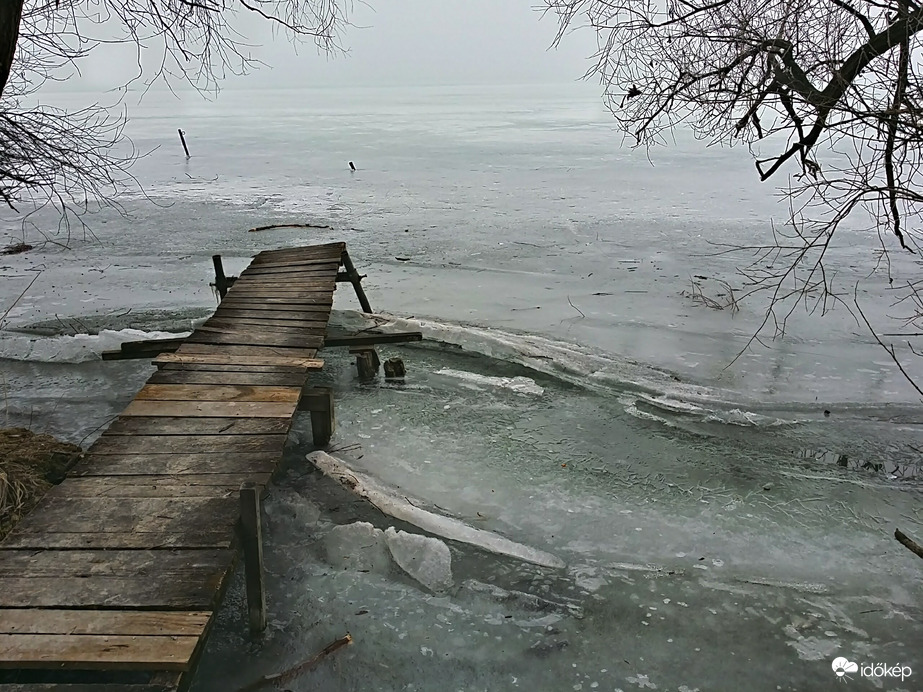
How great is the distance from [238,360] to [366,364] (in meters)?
1.30

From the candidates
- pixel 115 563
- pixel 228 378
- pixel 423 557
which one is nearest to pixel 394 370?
pixel 228 378

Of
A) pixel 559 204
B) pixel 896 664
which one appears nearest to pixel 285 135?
pixel 559 204

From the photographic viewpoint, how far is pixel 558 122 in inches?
1305

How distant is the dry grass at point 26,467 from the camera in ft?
11.4

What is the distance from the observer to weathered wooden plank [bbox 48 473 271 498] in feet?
10.3

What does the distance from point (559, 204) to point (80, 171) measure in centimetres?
952

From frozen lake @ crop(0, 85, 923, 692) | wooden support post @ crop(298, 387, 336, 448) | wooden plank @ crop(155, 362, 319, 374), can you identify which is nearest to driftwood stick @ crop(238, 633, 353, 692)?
frozen lake @ crop(0, 85, 923, 692)

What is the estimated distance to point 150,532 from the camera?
2.88 meters

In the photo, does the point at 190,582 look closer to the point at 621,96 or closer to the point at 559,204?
the point at 621,96

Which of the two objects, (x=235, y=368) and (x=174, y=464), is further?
(x=235, y=368)

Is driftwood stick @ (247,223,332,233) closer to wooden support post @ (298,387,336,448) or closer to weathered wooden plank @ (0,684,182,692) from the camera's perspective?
wooden support post @ (298,387,336,448)

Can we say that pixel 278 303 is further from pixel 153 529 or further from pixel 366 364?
pixel 153 529

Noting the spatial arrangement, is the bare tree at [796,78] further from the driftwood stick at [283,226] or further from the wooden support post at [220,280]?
the driftwood stick at [283,226]

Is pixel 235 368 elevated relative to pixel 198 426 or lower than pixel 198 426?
elevated
